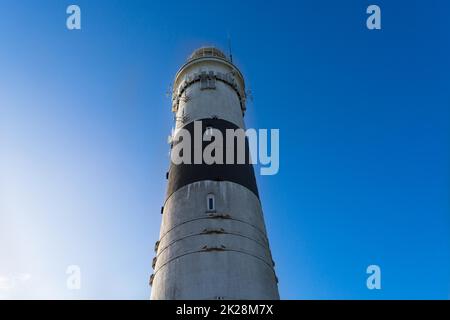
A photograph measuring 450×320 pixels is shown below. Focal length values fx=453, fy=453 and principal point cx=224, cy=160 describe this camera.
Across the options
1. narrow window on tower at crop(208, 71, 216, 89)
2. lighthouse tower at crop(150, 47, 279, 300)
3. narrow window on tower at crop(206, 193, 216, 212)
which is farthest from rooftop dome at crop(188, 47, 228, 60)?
narrow window on tower at crop(206, 193, 216, 212)

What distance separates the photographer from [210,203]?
18.4 meters

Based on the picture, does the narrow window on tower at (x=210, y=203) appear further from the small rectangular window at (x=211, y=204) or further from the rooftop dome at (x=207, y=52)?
the rooftop dome at (x=207, y=52)

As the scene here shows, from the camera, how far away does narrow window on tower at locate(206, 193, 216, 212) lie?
59.5 ft

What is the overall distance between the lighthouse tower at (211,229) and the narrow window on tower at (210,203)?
4 cm

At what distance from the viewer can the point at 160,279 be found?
1694 cm

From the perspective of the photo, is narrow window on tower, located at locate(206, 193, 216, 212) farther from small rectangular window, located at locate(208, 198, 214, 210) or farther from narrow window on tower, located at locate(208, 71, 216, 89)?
narrow window on tower, located at locate(208, 71, 216, 89)

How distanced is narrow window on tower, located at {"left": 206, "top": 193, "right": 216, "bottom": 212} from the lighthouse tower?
40 millimetres

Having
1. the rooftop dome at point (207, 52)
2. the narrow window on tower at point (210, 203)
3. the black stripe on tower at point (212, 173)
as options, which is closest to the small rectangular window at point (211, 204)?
the narrow window on tower at point (210, 203)

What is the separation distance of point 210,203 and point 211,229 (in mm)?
1348

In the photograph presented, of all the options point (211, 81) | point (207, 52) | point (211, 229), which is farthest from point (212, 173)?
point (207, 52)
